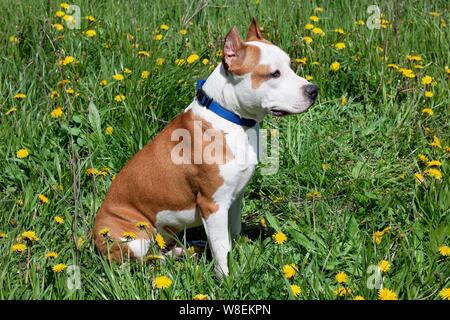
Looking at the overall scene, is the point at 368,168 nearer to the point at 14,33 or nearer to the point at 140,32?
the point at 140,32

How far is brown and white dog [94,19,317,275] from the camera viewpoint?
11.2 ft

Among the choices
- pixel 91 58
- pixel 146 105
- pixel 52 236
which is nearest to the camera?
pixel 52 236

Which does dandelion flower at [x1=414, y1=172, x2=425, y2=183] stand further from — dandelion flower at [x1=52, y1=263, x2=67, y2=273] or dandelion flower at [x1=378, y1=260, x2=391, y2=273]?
dandelion flower at [x1=52, y1=263, x2=67, y2=273]

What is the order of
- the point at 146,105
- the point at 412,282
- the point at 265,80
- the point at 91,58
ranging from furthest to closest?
the point at 91,58 → the point at 146,105 → the point at 265,80 → the point at 412,282

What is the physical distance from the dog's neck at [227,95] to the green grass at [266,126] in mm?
608

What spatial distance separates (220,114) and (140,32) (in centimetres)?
199

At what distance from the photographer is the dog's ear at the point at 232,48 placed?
133 inches

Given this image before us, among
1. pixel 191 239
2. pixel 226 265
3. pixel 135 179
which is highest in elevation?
pixel 135 179

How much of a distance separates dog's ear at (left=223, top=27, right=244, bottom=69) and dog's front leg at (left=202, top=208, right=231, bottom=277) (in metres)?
0.72

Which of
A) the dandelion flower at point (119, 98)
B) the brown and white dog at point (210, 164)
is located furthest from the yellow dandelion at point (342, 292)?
the dandelion flower at point (119, 98)

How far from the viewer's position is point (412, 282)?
9.85ft

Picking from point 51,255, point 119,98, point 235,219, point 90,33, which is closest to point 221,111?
point 235,219

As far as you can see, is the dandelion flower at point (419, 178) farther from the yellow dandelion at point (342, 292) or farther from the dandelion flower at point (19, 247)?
the dandelion flower at point (19, 247)

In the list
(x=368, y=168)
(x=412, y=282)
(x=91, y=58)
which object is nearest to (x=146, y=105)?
(x=91, y=58)
